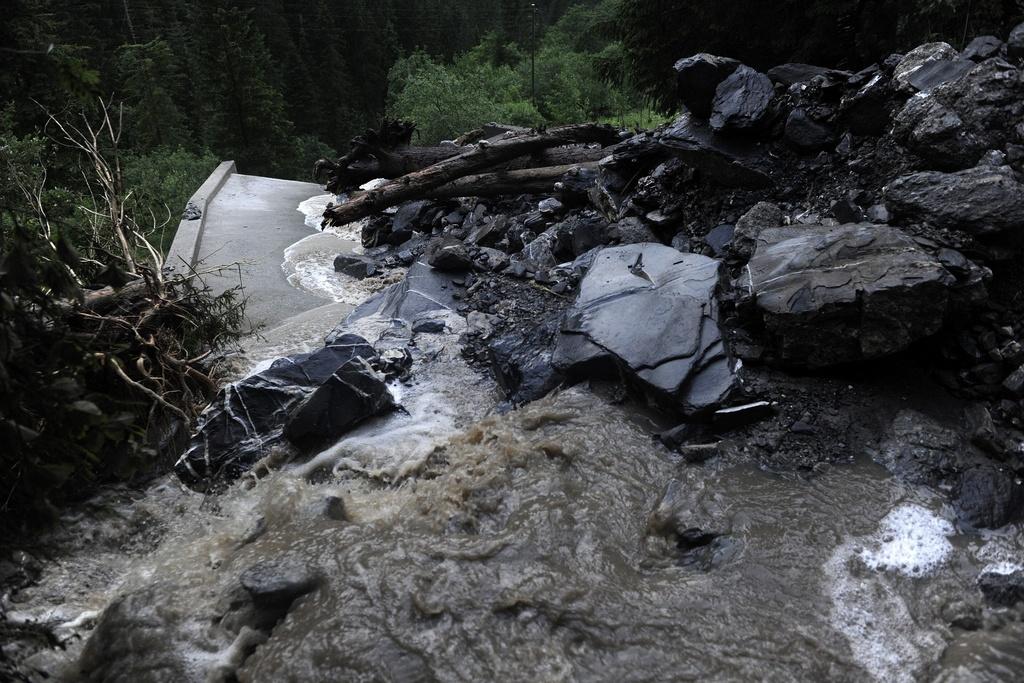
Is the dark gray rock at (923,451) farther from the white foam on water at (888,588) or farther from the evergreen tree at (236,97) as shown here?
the evergreen tree at (236,97)

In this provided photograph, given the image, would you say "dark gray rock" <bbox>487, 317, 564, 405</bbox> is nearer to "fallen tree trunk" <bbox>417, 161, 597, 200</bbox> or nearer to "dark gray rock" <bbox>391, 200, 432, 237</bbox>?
"dark gray rock" <bbox>391, 200, 432, 237</bbox>

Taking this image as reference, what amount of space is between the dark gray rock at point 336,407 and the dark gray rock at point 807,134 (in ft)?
15.7

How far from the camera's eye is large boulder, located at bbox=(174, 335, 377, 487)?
5.09 metres

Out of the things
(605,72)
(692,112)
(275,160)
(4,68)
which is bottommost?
(275,160)

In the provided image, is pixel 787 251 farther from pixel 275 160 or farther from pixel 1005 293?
pixel 275 160

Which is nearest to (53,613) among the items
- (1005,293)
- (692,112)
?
(1005,293)

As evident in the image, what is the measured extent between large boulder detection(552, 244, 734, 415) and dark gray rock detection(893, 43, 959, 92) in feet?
8.87

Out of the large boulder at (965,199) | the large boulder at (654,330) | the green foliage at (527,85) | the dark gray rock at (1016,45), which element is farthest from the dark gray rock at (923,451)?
the green foliage at (527,85)

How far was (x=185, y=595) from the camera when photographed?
3848 mm

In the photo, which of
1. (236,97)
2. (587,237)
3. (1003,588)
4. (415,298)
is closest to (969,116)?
(587,237)

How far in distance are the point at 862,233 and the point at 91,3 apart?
35.4 metres

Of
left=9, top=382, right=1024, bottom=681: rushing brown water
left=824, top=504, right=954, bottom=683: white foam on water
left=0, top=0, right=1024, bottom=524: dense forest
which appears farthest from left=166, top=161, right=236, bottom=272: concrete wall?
left=824, top=504, right=954, bottom=683: white foam on water

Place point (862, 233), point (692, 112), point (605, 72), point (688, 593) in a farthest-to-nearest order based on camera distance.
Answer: point (605, 72)
point (692, 112)
point (862, 233)
point (688, 593)

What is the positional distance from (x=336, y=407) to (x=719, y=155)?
4.55m
